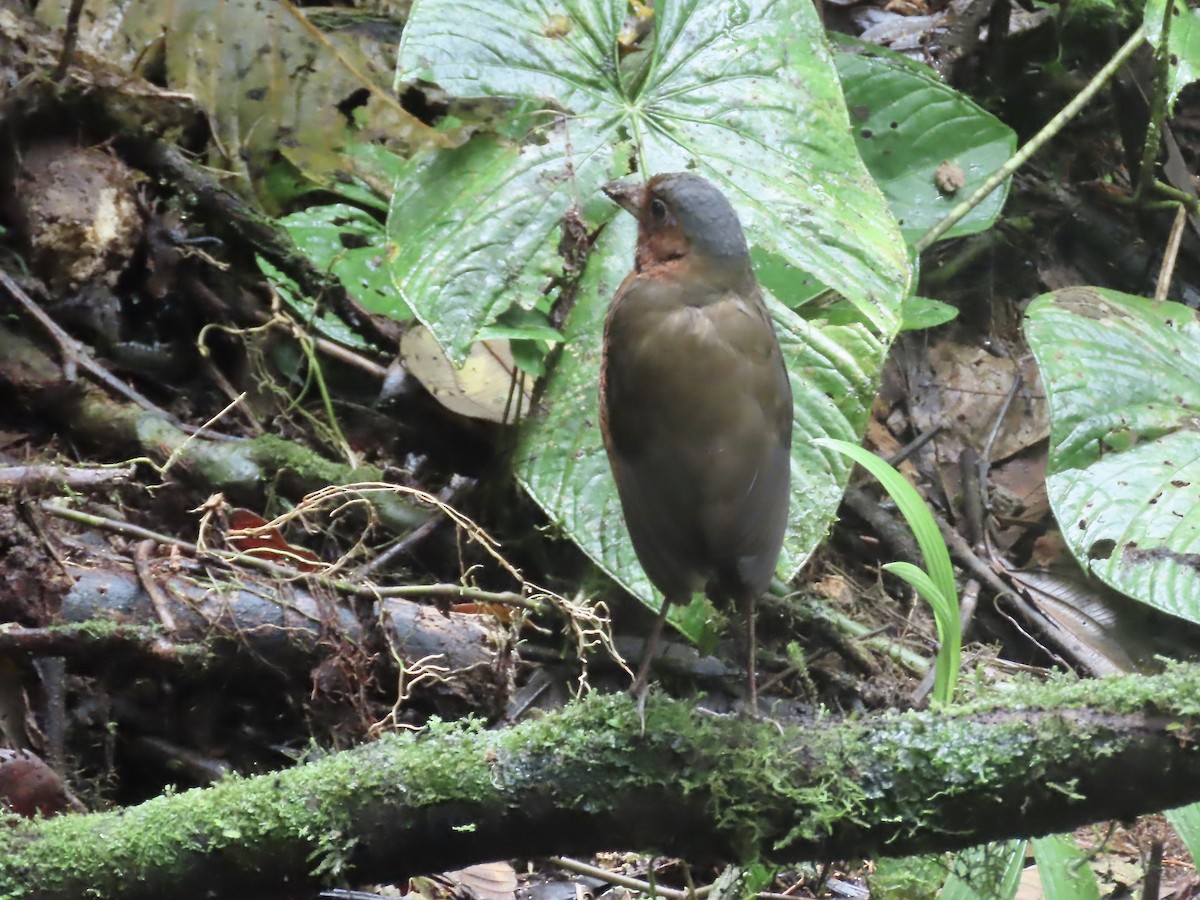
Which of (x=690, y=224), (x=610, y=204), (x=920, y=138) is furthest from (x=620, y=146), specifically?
(x=920, y=138)

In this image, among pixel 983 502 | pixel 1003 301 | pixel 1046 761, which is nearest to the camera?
pixel 1046 761

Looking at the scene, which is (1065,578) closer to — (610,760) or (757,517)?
(757,517)

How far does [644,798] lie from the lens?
1.99m

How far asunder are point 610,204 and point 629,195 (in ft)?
0.90

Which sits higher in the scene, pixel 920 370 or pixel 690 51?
pixel 690 51

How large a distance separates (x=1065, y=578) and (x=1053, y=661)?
0.37 m

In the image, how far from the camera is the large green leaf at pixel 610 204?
2.94 m

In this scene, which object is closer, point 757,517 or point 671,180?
point 757,517

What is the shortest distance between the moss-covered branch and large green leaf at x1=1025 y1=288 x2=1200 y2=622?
149 cm

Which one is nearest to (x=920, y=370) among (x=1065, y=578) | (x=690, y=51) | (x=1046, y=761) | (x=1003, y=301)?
(x=1003, y=301)

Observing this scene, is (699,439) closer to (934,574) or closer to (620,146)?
(934,574)

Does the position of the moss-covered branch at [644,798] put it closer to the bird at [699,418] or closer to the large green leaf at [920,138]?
the bird at [699,418]

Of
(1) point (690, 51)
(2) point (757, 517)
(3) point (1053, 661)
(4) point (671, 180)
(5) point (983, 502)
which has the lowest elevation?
(3) point (1053, 661)

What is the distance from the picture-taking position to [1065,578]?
4371mm
